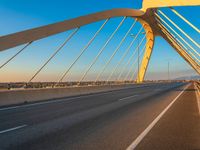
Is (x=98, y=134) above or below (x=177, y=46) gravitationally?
below

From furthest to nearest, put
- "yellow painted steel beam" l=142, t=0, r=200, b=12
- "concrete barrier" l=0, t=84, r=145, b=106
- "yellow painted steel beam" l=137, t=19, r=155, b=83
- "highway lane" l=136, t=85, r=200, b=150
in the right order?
"yellow painted steel beam" l=137, t=19, r=155, b=83
"yellow painted steel beam" l=142, t=0, r=200, b=12
"concrete barrier" l=0, t=84, r=145, b=106
"highway lane" l=136, t=85, r=200, b=150

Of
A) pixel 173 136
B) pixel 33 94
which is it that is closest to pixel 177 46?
pixel 33 94

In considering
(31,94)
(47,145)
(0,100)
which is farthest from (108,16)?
(47,145)

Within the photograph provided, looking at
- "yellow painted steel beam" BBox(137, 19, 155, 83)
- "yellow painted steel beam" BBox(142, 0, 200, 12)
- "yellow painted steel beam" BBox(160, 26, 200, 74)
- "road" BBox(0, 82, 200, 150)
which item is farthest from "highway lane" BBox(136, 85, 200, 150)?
"yellow painted steel beam" BBox(137, 19, 155, 83)

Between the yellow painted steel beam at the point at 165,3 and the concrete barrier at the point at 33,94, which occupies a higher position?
the yellow painted steel beam at the point at 165,3

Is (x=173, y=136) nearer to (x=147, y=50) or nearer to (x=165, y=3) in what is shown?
(x=165, y=3)

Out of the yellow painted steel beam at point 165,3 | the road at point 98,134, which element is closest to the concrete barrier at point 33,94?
the road at point 98,134

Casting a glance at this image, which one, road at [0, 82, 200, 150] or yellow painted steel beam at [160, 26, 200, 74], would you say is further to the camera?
yellow painted steel beam at [160, 26, 200, 74]

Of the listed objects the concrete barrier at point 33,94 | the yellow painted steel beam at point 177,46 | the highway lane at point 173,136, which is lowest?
the highway lane at point 173,136

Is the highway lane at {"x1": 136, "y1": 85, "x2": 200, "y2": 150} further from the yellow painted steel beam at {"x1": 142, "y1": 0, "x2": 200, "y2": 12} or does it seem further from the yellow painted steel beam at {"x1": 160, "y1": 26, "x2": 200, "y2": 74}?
the yellow painted steel beam at {"x1": 160, "y1": 26, "x2": 200, "y2": 74}

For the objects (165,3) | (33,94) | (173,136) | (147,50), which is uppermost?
(165,3)

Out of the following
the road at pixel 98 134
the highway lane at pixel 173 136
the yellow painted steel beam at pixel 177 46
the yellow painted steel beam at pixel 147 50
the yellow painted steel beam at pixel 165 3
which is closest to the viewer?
the road at pixel 98 134

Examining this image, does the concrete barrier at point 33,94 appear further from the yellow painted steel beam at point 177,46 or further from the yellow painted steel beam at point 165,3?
the yellow painted steel beam at point 177,46

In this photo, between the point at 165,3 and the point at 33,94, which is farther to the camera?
the point at 165,3
